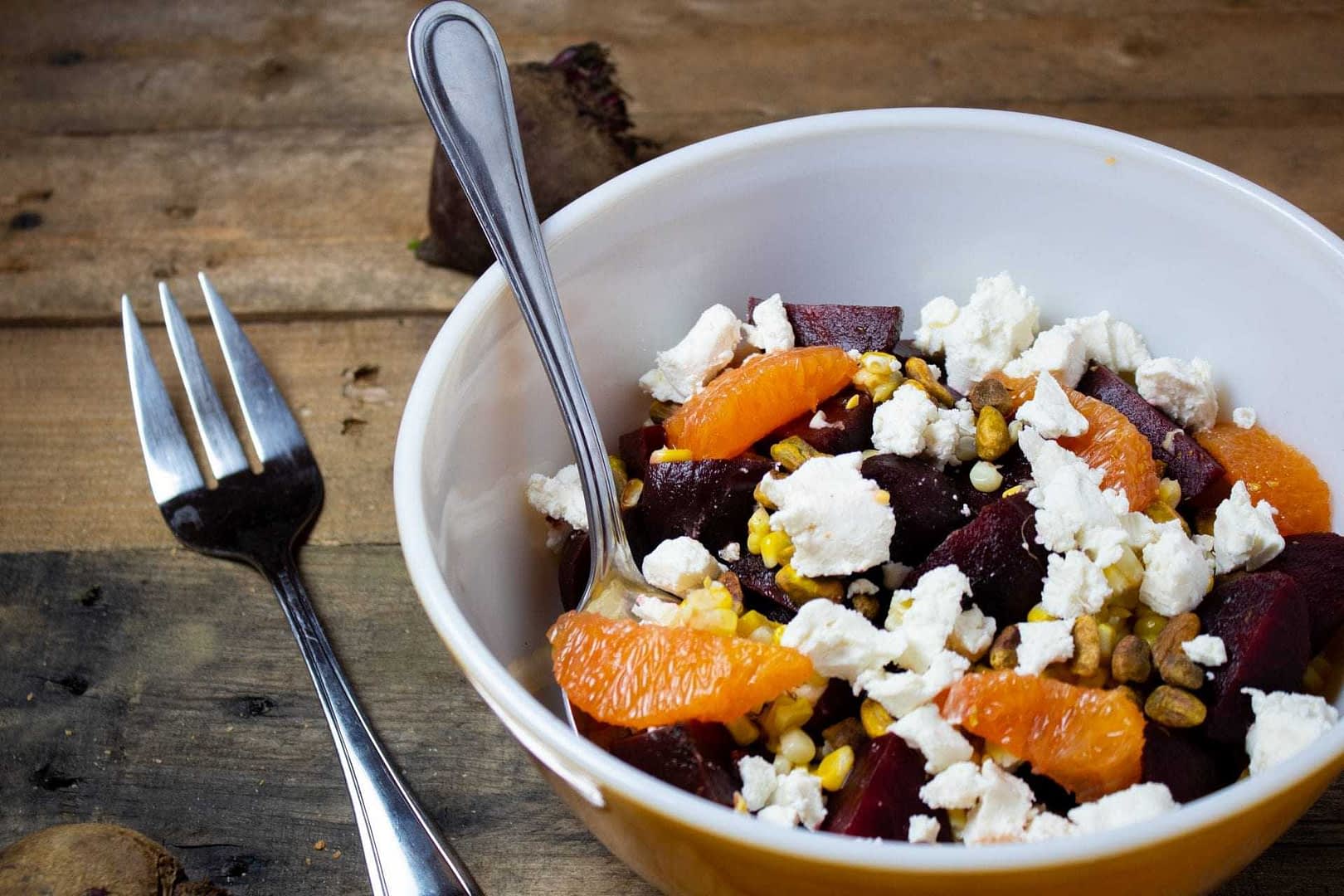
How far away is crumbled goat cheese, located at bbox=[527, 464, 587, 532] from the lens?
1840 mm

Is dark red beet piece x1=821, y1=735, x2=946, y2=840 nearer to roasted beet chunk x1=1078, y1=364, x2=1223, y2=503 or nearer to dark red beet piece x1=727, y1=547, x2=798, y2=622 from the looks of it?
dark red beet piece x1=727, y1=547, x2=798, y2=622

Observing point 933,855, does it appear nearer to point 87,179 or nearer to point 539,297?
point 539,297

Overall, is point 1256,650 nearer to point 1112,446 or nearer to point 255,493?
point 1112,446

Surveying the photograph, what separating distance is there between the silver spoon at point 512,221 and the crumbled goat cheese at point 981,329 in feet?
2.02

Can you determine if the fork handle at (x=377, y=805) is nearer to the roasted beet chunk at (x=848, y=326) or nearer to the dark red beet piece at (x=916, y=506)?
the dark red beet piece at (x=916, y=506)

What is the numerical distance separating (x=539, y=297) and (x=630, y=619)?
1.60ft

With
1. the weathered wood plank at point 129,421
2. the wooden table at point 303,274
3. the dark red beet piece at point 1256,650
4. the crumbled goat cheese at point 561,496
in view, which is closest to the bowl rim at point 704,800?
the dark red beet piece at point 1256,650

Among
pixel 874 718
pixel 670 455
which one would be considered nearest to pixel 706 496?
pixel 670 455

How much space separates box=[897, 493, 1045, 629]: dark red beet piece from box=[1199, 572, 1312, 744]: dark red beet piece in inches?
9.8

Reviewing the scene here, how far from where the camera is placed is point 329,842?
1871 millimetres

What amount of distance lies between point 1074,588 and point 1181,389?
0.49 meters

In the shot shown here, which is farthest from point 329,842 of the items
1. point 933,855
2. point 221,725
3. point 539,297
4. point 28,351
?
point 28,351

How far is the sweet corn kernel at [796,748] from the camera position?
5.08 ft

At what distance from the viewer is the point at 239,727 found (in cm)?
202
